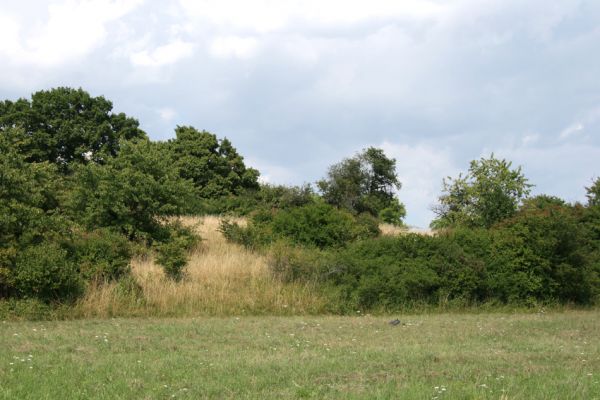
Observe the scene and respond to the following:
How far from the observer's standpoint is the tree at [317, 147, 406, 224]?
4553 cm

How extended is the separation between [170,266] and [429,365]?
11113 mm

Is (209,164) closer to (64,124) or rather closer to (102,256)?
(64,124)

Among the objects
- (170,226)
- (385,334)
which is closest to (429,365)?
(385,334)

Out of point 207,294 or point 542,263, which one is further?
point 542,263

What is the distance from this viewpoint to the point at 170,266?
18.4 m

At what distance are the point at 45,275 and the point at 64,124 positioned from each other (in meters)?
35.4

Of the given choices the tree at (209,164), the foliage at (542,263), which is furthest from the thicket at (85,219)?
the tree at (209,164)

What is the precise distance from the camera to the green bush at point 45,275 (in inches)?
612

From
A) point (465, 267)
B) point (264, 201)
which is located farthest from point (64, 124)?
point (465, 267)

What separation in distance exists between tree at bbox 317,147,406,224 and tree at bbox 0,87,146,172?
16.2 metres

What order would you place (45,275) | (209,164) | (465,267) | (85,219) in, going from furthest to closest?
(209,164) → (85,219) → (465,267) → (45,275)

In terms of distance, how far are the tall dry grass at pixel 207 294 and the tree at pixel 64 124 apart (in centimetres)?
3048

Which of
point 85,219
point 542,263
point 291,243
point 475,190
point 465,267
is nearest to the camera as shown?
point 465,267

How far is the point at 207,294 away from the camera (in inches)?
696
